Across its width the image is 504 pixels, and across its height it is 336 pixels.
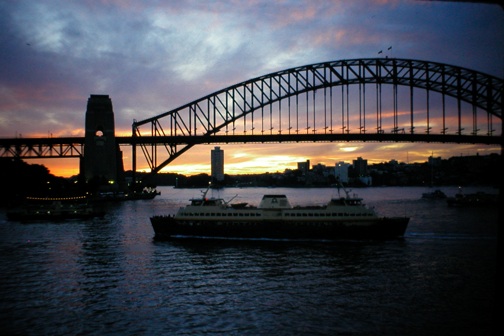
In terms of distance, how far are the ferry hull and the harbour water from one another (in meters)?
1.01

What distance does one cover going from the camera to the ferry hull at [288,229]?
4078 centimetres

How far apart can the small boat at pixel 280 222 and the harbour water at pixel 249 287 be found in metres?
1.28

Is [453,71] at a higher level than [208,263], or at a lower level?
higher

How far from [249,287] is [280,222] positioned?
17654 mm

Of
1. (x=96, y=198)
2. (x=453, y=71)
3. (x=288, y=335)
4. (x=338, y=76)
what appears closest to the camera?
(x=288, y=335)

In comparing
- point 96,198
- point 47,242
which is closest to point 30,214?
point 47,242

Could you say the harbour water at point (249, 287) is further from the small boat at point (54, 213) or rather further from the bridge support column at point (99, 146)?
the bridge support column at point (99, 146)

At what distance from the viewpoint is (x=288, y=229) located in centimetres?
4172

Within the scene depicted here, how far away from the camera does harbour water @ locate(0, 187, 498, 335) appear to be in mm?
18891

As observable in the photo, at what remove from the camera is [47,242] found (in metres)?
43.1

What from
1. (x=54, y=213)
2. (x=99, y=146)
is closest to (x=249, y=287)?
(x=54, y=213)

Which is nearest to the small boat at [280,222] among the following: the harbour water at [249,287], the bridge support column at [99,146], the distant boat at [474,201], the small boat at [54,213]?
the harbour water at [249,287]

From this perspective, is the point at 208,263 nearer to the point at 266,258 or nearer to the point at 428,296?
the point at 266,258

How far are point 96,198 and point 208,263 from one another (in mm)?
79634
